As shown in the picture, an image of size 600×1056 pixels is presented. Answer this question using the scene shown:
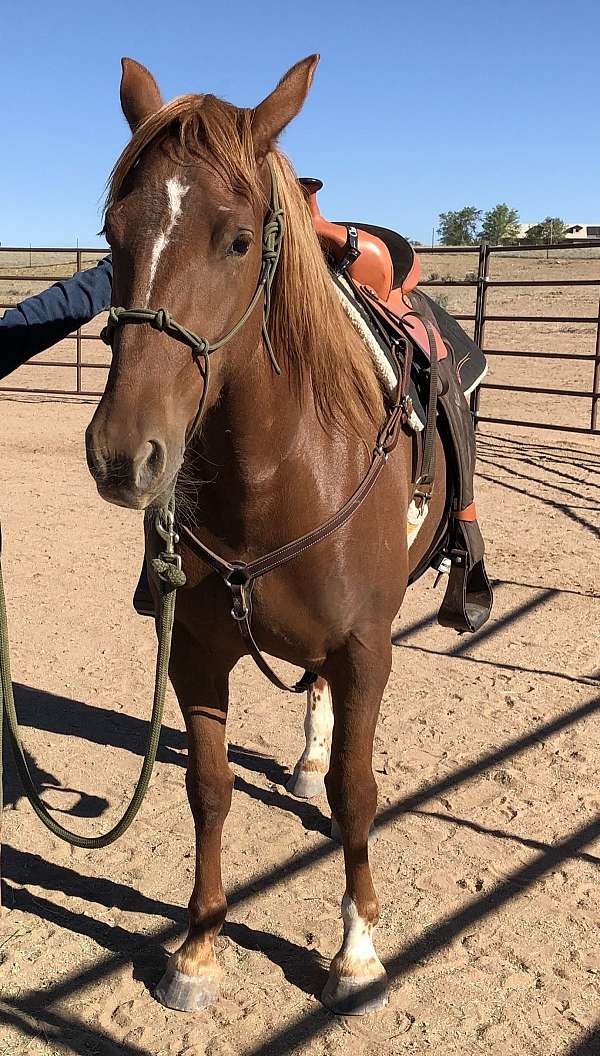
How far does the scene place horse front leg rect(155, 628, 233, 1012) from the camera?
2418mm

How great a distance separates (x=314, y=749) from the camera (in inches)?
136

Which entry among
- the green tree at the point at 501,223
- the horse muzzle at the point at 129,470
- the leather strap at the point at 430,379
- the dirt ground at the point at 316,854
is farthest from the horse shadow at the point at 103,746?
the green tree at the point at 501,223

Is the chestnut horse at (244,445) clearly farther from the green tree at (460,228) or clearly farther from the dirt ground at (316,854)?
the green tree at (460,228)

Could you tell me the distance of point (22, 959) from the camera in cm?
256

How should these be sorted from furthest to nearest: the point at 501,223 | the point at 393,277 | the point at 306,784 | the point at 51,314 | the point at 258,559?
the point at 501,223 → the point at 306,784 → the point at 393,277 → the point at 51,314 → the point at 258,559

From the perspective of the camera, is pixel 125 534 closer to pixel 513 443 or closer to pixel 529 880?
pixel 529 880

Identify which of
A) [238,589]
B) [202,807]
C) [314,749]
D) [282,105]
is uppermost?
[282,105]

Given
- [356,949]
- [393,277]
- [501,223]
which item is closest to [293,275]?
[393,277]

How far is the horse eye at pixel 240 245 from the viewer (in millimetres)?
1684

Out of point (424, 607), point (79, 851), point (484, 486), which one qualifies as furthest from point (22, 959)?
point (484, 486)

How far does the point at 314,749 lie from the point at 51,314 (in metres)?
1.93

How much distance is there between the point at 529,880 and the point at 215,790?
3.64 ft

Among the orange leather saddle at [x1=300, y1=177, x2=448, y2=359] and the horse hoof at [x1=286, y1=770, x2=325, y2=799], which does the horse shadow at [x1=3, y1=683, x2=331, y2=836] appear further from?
the orange leather saddle at [x1=300, y1=177, x2=448, y2=359]

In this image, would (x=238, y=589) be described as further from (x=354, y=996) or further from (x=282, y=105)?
(x=354, y=996)
